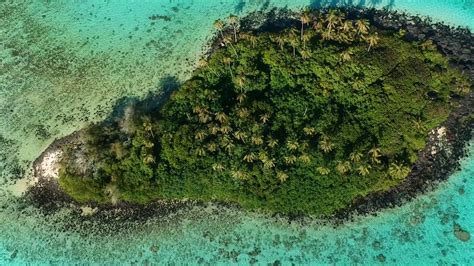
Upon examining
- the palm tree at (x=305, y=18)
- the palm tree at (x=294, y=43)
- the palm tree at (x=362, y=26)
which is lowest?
the palm tree at (x=294, y=43)

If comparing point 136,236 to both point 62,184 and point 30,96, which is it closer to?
Result: point 62,184

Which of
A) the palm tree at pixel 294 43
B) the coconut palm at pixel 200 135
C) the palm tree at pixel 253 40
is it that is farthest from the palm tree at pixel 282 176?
the palm tree at pixel 253 40

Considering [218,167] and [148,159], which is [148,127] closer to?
[148,159]

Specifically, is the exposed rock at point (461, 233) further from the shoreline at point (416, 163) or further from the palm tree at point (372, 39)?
the palm tree at point (372, 39)

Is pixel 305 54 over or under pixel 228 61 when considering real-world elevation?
over

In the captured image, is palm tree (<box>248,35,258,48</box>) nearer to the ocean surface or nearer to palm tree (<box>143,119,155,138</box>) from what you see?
the ocean surface

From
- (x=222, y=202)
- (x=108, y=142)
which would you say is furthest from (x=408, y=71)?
(x=108, y=142)

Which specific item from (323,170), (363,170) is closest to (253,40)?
(323,170)
